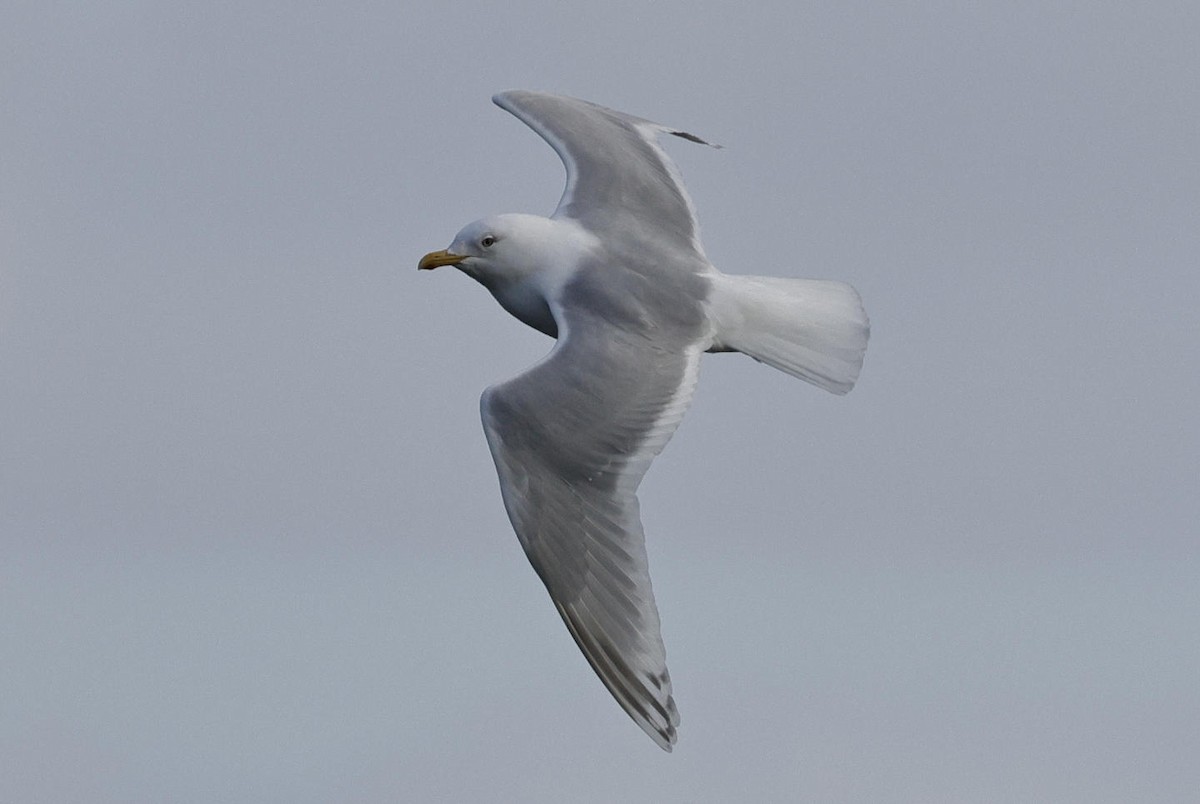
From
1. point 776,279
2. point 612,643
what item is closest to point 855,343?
point 776,279

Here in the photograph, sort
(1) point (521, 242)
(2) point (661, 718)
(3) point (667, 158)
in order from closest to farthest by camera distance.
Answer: (2) point (661, 718) < (1) point (521, 242) < (3) point (667, 158)

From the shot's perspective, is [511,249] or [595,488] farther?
[511,249]

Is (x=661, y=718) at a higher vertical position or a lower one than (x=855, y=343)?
lower

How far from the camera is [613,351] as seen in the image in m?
9.21

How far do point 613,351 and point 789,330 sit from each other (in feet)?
3.36

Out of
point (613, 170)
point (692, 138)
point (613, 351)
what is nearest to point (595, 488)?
point (613, 351)

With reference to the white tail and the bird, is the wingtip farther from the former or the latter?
the white tail

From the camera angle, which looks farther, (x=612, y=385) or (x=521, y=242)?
(x=521, y=242)

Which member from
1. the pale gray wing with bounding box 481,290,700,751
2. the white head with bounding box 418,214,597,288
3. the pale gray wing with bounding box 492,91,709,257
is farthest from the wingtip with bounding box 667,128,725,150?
the pale gray wing with bounding box 481,290,700,751

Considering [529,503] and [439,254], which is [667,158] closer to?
[439,254]

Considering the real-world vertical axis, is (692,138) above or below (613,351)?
above

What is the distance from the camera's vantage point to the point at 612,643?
28.6 ft

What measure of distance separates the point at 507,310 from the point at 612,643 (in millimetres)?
2042

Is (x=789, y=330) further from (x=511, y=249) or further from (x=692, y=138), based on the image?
(x=692, y=138)
